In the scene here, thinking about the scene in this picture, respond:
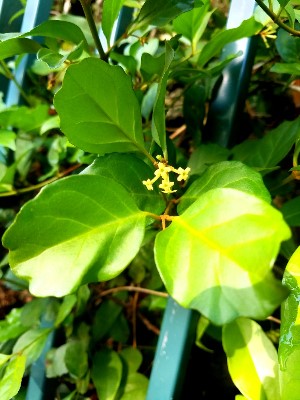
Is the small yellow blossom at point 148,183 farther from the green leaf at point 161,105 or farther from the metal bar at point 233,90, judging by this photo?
the metal bar at point 233,90

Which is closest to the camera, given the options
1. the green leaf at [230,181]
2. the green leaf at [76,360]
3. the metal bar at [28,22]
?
the green leaf at [230,181]

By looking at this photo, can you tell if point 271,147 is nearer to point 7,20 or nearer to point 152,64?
point 152,64

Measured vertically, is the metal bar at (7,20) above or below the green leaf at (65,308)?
above

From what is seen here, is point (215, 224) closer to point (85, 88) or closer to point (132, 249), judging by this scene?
point (132, 249)

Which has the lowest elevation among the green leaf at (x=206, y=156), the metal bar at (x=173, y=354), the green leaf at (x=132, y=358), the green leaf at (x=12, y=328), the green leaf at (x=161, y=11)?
the green leaf at (x=132, y=358)

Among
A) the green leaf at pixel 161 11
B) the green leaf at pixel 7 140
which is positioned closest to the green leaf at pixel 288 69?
the green leaf at pixel 161 11

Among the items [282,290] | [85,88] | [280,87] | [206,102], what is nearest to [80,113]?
[85,88]
